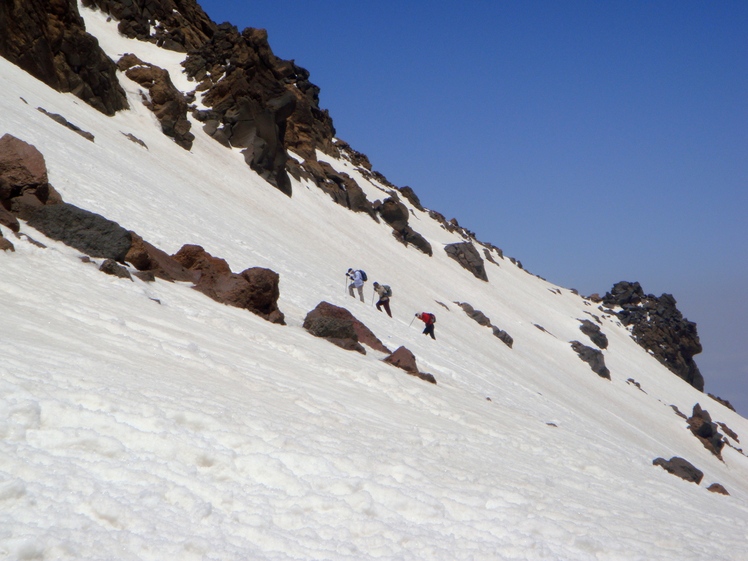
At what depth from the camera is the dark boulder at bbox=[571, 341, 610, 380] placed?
38.8 metres

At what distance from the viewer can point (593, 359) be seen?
3969 centimetres

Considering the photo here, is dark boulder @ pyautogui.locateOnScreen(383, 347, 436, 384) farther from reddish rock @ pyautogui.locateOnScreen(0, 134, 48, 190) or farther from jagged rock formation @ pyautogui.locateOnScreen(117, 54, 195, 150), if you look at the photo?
jagged rock formation @ pyautogui.locateOnScreen(117, 54, 195, 150)

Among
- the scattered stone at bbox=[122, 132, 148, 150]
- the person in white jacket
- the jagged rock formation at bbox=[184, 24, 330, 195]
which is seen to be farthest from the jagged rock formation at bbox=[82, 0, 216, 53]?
the person in white jacket

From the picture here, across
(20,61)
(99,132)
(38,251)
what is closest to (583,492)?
(38,251)

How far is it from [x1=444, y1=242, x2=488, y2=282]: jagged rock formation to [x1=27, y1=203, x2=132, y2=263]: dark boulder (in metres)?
37.0

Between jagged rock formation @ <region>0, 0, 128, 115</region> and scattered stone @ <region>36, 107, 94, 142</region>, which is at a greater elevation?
jagged rock formation @ <region>0, 0, 128, 115</region>

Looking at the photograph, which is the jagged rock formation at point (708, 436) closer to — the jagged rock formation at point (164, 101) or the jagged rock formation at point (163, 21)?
the jagged rock formation at point (164, 101)

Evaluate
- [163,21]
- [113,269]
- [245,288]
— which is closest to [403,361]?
→ [245,288]

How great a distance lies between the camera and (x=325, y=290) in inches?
831

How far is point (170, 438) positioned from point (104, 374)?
1.27 m

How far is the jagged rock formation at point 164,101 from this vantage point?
33.8 m

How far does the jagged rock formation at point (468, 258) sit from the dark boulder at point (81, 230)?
121ft

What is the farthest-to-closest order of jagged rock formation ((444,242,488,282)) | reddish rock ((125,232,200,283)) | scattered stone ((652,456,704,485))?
1. jagged rock formation ((444,242,488,282))
2. scattered stone ((652,456,704,485))
3. reddish rock ((125,232,200,283))

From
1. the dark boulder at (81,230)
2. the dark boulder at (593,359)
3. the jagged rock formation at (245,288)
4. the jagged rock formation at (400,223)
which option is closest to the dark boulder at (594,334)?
the dark boulder at (593,359)
